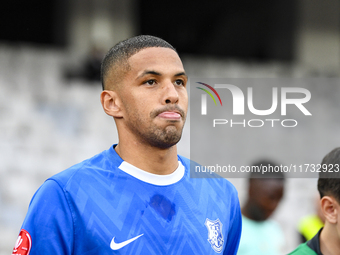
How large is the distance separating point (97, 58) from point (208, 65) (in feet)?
10.0

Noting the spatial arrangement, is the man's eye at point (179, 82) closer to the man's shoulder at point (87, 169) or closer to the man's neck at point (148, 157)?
the man's neck at point (148, 157)

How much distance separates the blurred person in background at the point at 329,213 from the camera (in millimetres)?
2055

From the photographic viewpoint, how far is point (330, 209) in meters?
2.09

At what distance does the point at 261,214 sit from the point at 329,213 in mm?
1676

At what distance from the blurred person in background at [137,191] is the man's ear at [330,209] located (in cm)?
46

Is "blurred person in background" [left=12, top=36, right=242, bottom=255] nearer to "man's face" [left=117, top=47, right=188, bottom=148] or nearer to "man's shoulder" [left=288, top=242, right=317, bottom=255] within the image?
"man's face" [left=117, top=47, right=188, bottom=148]

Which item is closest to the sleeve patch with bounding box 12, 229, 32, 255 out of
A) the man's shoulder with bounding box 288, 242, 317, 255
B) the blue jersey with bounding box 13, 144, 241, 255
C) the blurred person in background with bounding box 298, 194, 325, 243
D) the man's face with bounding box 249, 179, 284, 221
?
the blue jersey with bounding box 13, 144, 241, 255

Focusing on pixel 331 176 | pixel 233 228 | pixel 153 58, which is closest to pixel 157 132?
pixel 153 58

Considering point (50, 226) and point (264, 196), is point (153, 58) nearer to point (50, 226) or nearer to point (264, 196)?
point (50, 226)

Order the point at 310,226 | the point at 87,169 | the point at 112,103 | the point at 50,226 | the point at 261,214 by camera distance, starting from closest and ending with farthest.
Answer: the point at 50,226 → the point at 87,169 → the point at 112,103 → the point at 261,214 → the point at 310,226

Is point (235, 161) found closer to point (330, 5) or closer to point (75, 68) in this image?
point (75, 68)

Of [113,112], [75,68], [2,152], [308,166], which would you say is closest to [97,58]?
[75,68]

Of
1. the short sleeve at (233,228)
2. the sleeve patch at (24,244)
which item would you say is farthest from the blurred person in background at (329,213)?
the sleeve patch at (24,244)

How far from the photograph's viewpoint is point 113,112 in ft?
6.66
